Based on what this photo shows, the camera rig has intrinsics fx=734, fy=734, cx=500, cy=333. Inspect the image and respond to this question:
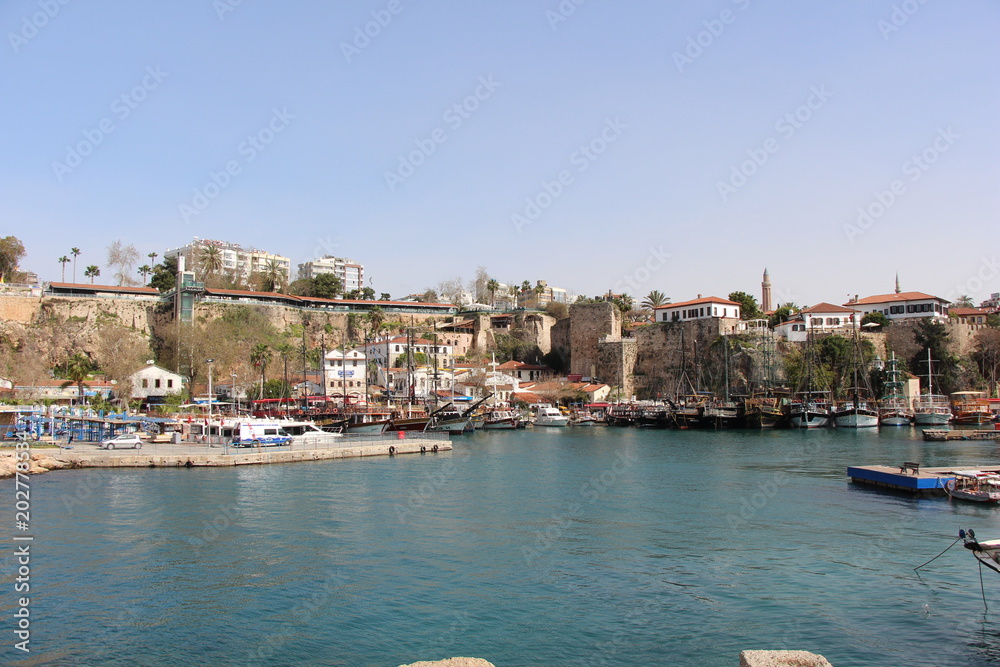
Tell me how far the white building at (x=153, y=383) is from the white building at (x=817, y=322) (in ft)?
155

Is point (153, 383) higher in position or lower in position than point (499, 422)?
higher

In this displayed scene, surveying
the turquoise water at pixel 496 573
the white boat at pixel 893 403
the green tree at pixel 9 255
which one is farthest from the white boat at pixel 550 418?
the green tree at pixel 9 255

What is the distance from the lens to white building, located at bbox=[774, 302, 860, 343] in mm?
60344

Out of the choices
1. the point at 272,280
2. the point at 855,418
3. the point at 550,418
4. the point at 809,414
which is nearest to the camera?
the point at 855,418

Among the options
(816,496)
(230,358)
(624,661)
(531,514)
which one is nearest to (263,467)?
(531,514)

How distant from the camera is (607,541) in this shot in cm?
1627

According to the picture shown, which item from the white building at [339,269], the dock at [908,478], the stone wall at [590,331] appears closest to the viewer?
the dock at [908,478]

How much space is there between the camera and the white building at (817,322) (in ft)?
198

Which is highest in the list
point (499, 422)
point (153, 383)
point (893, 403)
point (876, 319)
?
point (876, 319)

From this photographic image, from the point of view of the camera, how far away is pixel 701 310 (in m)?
62.7

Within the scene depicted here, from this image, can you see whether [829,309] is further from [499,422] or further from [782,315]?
[499,422]

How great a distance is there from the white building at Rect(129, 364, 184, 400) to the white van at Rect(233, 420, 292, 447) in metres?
19.0

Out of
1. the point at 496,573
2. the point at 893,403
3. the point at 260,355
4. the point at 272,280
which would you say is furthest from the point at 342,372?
the point at 496,573

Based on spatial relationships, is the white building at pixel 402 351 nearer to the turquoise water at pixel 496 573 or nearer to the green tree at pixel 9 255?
the green tree at pixel 9 255
